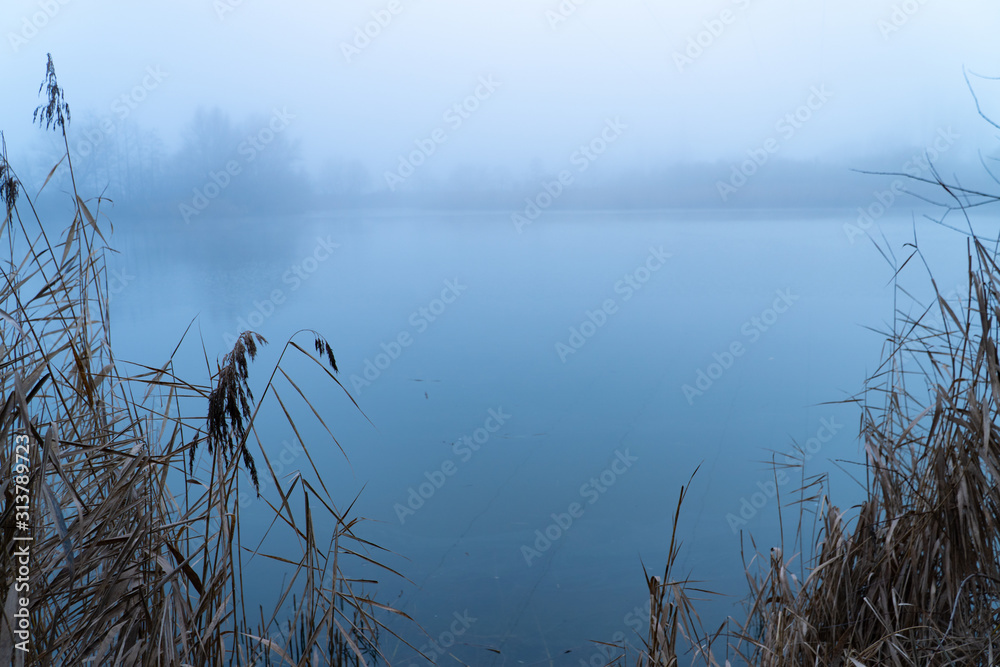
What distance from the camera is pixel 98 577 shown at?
1258mm

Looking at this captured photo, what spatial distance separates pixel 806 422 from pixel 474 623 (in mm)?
2472

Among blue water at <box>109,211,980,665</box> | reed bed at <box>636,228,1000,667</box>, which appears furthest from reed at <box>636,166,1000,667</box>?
blue water at <box>109,211,980,665</box>

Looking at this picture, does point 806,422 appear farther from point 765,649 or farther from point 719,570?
point 765,649

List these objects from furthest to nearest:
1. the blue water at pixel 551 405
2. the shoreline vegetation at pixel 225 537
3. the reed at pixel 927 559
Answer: the blue water at pixel 551 405 < the reed at pixel 927 559 < the shoreline vegetation at pixel 225 537

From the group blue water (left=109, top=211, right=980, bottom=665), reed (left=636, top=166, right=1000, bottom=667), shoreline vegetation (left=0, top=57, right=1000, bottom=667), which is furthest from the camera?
blue water (left=109, top=211, right=980, bottom=665)

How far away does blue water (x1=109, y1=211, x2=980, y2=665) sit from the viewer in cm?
277

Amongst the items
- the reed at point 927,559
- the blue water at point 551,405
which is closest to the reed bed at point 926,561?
the reed at point 927,559

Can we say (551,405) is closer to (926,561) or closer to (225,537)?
(926,561)

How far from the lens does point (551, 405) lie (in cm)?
432

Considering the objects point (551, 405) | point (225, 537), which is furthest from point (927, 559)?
point (551, 405)

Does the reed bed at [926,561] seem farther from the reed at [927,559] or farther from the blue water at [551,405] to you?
the blue water at [551,405]

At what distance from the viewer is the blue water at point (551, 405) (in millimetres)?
2770

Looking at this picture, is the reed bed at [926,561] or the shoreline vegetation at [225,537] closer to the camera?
the shoreline vegetation at [225,537]

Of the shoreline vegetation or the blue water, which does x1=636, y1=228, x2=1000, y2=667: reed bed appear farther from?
the blue water
